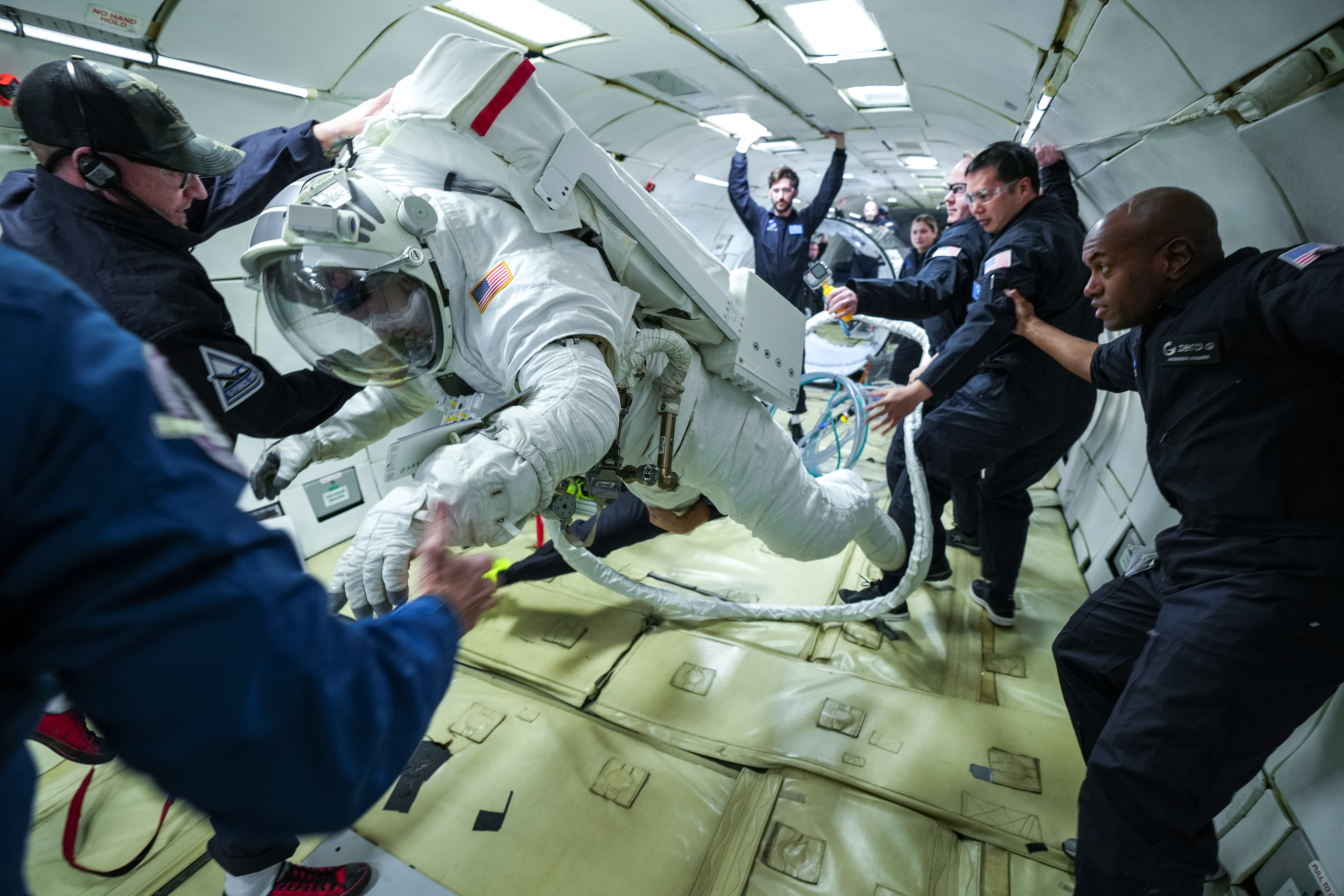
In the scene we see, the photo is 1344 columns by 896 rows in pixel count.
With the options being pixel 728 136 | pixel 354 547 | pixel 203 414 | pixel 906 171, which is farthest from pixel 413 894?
pixel 906 171

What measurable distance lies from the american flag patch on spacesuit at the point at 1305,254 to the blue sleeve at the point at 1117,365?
1.13 ft

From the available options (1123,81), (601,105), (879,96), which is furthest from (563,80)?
(1123,81)

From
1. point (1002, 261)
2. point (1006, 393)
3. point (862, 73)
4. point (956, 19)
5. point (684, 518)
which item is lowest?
point (684, 518)

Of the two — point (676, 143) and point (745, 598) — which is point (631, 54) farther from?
point (745, 598)

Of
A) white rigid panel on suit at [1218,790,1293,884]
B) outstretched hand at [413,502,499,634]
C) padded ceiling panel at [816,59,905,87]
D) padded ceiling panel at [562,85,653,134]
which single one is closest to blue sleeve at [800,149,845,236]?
padded ceiling panel at [816,59,905,87]

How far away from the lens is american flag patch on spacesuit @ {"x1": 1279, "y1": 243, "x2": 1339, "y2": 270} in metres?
1.21

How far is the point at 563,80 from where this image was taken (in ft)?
13.1

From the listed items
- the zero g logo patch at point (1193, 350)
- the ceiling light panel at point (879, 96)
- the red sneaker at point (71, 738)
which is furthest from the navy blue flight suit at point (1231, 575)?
the ceiling light panel at point (879, 96)

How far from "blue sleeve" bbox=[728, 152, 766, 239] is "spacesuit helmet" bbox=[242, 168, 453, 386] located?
3.94m

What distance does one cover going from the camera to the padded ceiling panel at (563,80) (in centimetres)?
377

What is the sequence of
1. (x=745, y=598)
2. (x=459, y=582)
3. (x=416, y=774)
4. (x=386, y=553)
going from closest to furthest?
(x=459, y=582) → (x=386, y=553) → (x=416, y=774) → (x=745, y=598)

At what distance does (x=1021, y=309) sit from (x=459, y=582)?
222 centimetres

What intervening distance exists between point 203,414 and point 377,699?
0.31 m

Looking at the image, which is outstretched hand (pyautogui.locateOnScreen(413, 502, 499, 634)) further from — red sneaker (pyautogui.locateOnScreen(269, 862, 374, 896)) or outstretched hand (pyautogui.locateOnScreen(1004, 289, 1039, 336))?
outstretched hand (pyautogui.locateOnScreen(1004, 289, 1039, 336))
